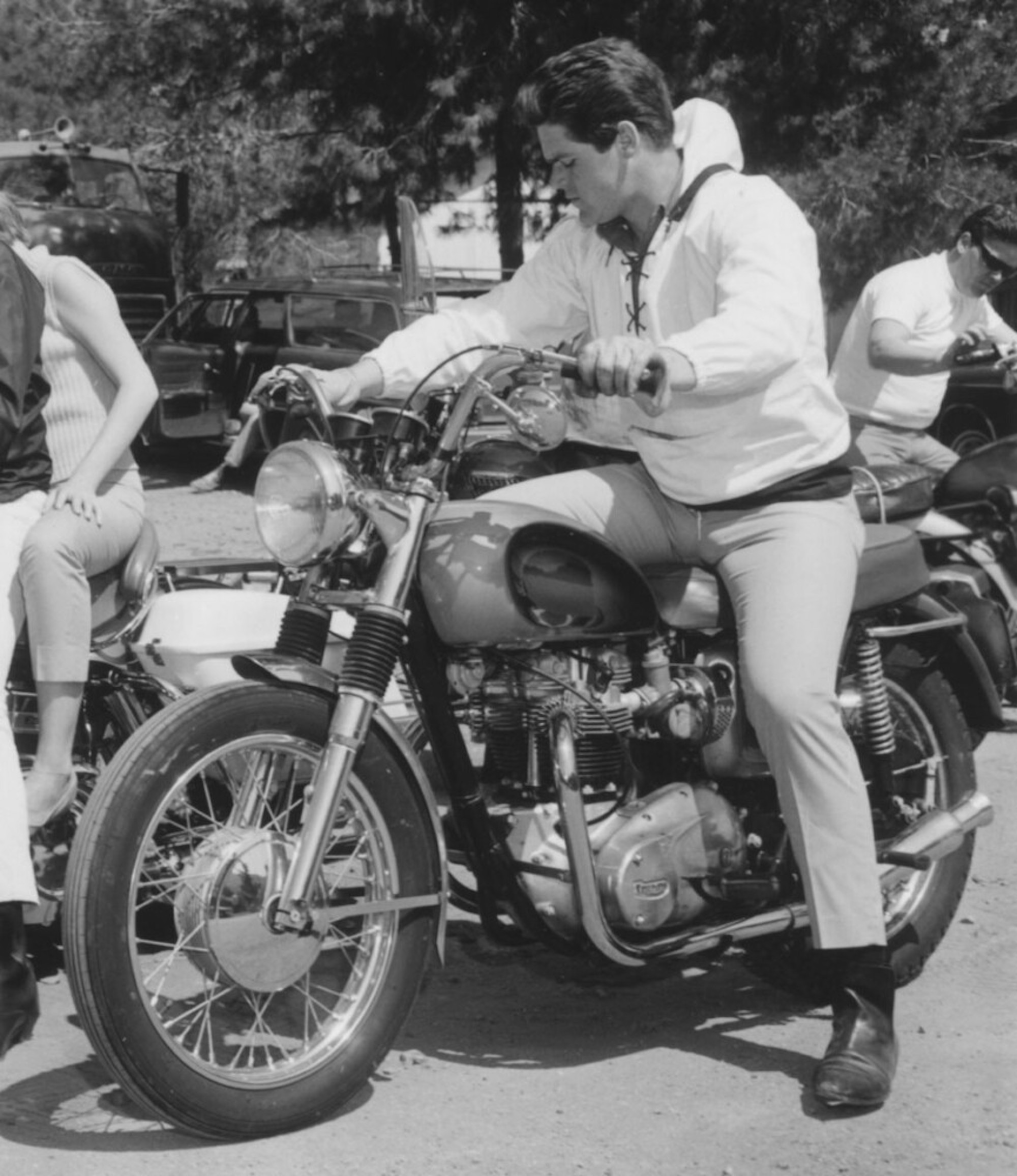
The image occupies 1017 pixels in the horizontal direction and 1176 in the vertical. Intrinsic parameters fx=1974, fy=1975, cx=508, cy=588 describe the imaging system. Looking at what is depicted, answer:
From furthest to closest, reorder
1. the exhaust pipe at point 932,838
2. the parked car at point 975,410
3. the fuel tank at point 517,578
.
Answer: the parked car at point 975,410, the exhaust pipe at point 932,838, the fuel tank at point 517,578

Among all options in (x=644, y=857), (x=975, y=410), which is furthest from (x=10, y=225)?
(x=975, y=410)

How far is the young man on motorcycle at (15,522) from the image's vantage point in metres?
3.80

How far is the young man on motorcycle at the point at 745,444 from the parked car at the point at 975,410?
9.86m

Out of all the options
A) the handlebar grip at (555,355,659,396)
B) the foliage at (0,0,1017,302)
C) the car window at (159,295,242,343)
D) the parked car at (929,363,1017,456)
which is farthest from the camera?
the car window at (159,295,242,343)

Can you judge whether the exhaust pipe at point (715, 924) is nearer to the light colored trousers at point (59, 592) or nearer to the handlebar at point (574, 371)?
the handlebar at point (574, 371)

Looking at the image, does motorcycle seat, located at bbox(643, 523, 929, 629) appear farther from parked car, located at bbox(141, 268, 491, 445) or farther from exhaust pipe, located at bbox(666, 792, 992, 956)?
parked car, located at bbox(141, 268, 491, 445)

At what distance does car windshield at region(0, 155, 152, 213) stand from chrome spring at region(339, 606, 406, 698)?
16854 millimetres

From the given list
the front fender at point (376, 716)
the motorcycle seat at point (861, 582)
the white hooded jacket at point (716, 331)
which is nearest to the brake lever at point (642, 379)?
the white hooded jacket at point (716, 331)

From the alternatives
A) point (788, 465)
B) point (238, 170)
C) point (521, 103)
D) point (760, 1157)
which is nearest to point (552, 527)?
point (788, 465)

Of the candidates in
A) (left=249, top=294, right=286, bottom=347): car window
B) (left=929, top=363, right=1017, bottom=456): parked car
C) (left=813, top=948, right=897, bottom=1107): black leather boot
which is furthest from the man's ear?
(left=249, top=294, right=286, bottom=347): car window

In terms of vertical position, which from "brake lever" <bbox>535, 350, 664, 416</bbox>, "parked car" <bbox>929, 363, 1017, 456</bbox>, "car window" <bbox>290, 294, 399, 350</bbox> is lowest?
"parked car" <bbox>929, 363, 1017, 456</bbox>

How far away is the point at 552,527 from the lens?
12.5 feet

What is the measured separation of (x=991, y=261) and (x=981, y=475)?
743 mm

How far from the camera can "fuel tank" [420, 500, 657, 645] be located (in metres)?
3.73
